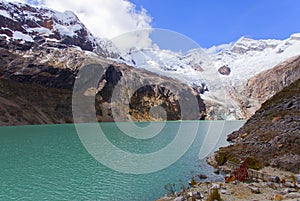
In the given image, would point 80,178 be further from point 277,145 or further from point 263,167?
point 277,145

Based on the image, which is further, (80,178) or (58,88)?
(58,88)

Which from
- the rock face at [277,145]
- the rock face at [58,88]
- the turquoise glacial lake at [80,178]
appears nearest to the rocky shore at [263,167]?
the rock face at [277,145]

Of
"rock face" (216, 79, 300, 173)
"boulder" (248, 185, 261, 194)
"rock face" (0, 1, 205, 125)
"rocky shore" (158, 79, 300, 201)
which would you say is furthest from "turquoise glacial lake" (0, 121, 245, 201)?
"rock face" (0, 1, 205, 125)

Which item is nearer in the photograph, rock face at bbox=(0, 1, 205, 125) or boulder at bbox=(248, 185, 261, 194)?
boulder at bbox=(248, 185, 261, 194)

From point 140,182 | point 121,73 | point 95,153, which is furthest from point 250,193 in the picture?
point 121,73

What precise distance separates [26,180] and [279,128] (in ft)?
108

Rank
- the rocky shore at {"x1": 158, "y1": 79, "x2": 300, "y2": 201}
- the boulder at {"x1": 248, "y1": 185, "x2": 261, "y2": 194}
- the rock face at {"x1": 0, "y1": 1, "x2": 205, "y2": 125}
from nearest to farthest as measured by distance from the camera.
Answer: the rocky shore at {"x1": 158, "y1": 79, "x2": 300, "y2": 201}
the boulder at {"x1": 248, "y1": 185, "x2": 261, "y2": 194}
the rock face at {"x1": 0, "y1": 1, "x2": 205, "y2": 125}

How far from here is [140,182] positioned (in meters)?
28.0

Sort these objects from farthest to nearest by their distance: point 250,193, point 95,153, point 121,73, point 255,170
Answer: point 121,73 < point 95,153 < point 255,170 < point 250,193

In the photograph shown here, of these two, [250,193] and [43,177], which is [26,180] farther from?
[250,193]

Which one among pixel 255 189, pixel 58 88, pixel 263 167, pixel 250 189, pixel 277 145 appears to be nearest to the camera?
pixel 255 189

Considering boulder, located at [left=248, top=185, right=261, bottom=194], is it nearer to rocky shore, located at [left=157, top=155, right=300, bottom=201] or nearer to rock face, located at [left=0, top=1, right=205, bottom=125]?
rocky shore, located at [left=157, top=155, right=300, bottom=201]

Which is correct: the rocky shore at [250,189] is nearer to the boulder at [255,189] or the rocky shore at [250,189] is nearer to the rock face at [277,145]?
the boulder at [255,189]

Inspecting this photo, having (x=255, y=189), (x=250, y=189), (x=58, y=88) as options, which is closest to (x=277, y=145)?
(x=250, y=189)
